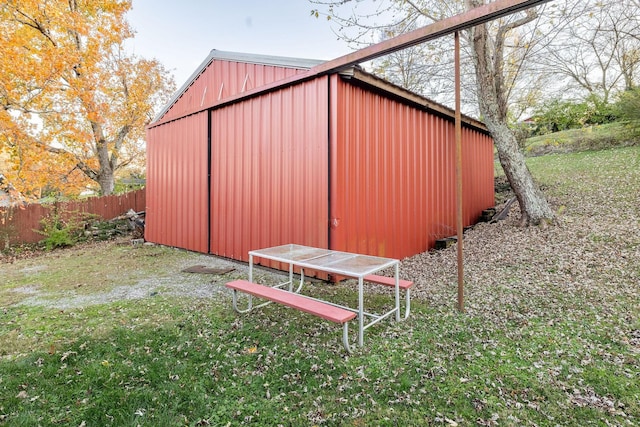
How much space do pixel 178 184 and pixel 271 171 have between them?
10.6 feet

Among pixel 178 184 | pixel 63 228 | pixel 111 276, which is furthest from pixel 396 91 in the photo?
pixel 63 228

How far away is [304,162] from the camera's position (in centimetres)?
496

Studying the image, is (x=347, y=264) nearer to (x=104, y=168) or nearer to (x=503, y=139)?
(x=503, y=139)

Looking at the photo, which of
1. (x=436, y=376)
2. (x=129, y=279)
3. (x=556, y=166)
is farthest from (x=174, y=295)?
(x=556, y=166)

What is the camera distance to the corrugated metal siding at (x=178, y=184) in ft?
22.8

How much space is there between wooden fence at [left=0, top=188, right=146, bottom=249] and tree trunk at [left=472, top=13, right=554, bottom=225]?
1044 cm

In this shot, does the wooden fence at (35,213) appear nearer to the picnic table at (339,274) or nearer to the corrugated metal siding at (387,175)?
the picnic table at (339,274)

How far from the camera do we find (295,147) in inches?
200

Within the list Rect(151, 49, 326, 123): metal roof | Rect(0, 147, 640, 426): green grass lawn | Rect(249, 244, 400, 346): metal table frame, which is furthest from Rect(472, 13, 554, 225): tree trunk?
Rect(249, 244, 400, 346): metal table frame

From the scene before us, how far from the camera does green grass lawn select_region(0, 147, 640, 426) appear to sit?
78.8 inches

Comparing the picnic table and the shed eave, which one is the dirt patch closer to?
the picnic table

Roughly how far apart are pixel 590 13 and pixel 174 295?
27.4 ft

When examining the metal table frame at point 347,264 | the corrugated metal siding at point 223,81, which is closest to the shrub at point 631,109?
the corrugated metal siding at point 223,81

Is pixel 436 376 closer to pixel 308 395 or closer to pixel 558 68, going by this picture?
pixel 308 395
